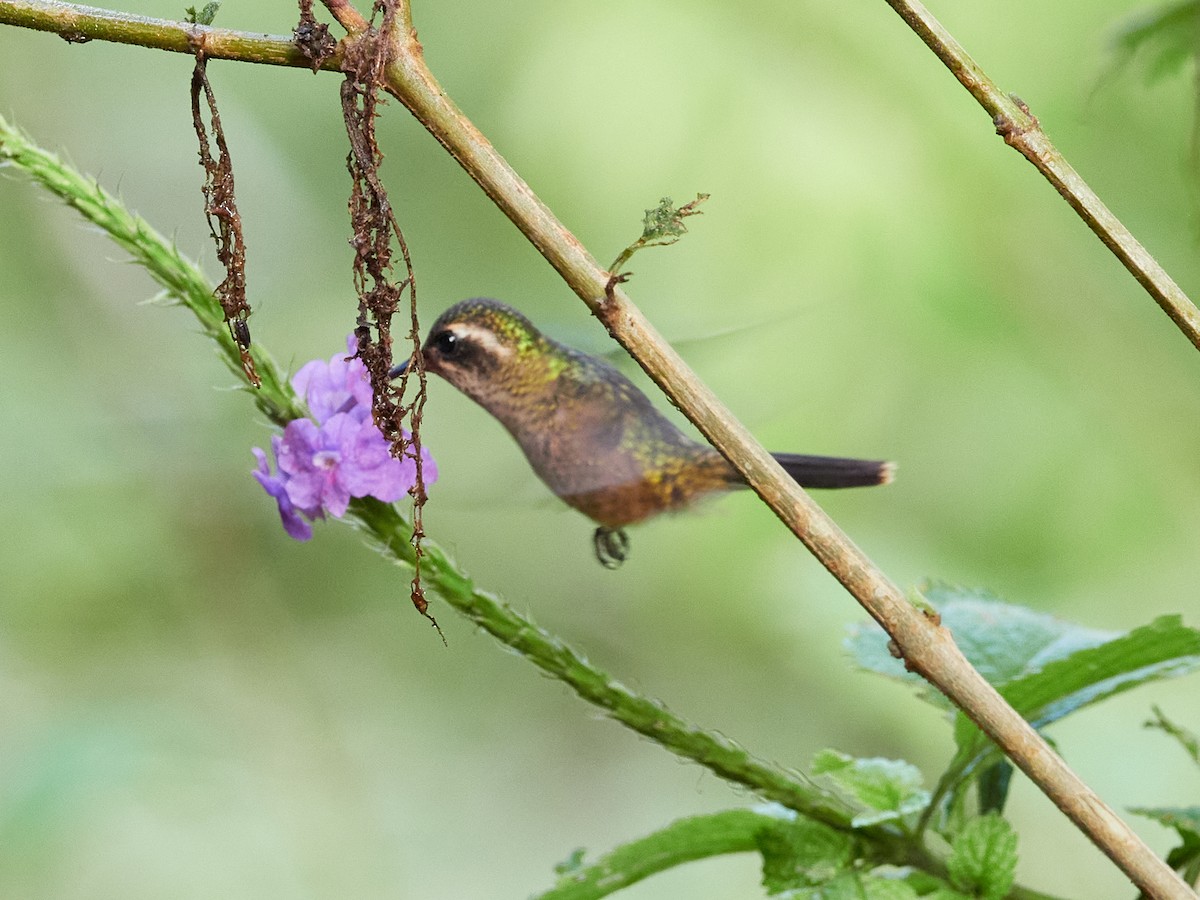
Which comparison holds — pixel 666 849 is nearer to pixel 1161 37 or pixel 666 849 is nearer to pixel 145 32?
pixel 145 32

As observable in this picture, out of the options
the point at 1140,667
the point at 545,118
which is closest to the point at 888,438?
the point at 545,118

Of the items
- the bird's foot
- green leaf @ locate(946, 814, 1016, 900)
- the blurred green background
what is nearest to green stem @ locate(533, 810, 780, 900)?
green leaf @ locate(946, 814, 1016, 900)

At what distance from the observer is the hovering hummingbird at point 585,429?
139 centimetres

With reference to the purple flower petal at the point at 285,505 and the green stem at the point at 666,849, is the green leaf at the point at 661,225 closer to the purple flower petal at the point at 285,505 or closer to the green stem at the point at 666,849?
the purple flower petal at the point at 285,505

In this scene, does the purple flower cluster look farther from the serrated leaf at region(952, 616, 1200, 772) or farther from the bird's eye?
the serrated leaf at region(952, 616, 1200, 772)

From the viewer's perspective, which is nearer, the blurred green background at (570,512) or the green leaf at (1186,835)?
the green leaf at (1186,835)

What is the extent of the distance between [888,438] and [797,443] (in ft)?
0.83

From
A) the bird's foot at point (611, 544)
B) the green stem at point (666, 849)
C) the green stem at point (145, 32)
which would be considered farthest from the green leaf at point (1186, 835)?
the green stem at point (145, 32)

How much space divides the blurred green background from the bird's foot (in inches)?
33.4

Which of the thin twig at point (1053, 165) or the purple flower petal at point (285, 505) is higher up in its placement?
the purple flower petal at point (285, 505)

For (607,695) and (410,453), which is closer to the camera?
(410,453)

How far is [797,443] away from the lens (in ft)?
10.1

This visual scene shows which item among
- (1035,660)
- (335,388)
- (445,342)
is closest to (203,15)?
(335,388)

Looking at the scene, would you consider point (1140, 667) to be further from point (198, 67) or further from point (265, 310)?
point (265, 310)
